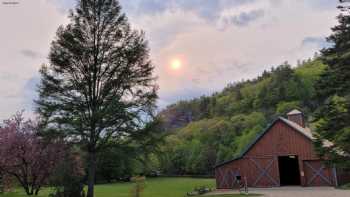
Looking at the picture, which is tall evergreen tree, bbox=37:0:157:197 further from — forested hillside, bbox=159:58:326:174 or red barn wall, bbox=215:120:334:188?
forested hillside, bbox=159:58:326:174

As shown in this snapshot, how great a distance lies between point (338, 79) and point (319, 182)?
47.0ft

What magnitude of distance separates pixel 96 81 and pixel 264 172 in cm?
1880

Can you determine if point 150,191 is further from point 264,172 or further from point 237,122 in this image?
point 237,122

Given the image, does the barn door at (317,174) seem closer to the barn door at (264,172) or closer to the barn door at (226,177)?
the barn door at (264,172)

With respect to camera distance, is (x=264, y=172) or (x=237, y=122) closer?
(x=264, y=172)

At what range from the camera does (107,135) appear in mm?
16734

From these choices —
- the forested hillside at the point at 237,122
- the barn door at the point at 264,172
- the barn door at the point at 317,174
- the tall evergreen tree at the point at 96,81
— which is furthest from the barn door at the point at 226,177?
the forested hillside at the point at 237,122

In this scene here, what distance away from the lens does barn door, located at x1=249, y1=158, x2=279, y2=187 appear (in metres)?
28.6

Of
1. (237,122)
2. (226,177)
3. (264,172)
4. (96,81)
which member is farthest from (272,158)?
(237,122)

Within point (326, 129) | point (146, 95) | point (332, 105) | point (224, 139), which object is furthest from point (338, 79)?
point (224, 139)

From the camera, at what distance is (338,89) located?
623 inches

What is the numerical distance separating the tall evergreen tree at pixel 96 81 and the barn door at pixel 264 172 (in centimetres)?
1596

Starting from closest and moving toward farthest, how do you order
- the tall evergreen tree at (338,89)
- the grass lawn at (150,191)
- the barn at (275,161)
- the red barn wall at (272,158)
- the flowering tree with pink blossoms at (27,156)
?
the tall evergreen tree at (338,89)
the flowering tree with pink blossoms at (27,156)
the grass lawn at (150,191)
the barn at (275,161)
the red barn wall at (272,158)

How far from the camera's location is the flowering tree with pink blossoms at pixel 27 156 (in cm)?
1817
